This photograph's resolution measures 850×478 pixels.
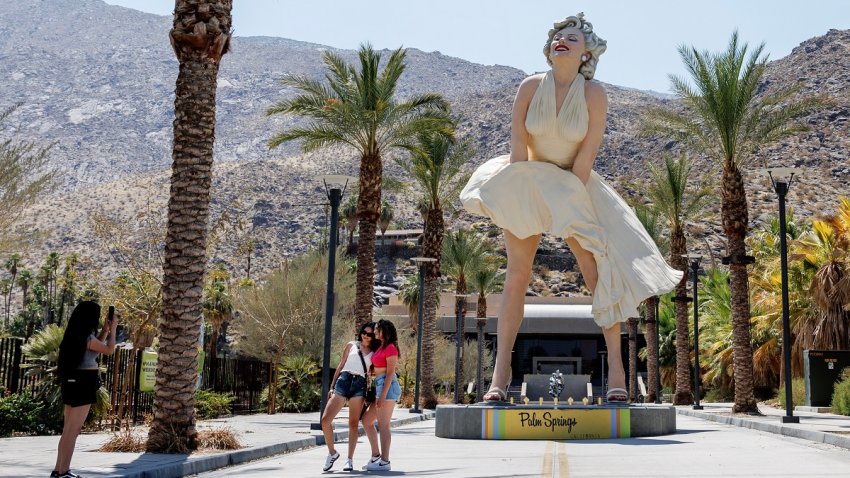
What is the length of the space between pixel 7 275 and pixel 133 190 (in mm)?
20914

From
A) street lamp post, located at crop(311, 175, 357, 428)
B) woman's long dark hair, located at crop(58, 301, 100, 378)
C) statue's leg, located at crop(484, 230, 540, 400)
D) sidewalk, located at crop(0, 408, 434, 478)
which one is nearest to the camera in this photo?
woman's long dark hair, located at crop(58, 301, 100, 378)

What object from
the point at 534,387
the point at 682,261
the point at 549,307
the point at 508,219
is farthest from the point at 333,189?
the point at 549,307

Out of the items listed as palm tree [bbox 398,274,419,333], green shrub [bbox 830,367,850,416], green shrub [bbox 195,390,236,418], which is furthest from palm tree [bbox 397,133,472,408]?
palm tree [bbox 398,274,419,333]

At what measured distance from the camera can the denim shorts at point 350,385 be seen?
10.4 meters

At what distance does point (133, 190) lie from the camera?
4205 inches

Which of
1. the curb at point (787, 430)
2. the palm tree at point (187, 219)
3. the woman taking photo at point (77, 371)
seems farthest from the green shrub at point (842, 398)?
the woman taking photo at point (77, 371)

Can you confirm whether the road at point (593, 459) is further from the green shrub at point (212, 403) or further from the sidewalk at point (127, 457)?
the green shrub at point (212, 403)

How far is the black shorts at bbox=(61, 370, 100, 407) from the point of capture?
8836 millimetres

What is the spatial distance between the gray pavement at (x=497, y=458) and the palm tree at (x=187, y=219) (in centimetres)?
68

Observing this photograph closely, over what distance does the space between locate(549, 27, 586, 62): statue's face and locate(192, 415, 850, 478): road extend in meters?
6.01

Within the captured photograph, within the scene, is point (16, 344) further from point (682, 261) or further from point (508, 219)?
point (682, 261)

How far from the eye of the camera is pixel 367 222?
2730 cm

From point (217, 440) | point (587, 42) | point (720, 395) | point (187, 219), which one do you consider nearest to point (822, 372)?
point (587, 42)

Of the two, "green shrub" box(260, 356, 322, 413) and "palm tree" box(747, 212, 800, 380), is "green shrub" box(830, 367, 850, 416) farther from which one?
"green shrub" box(260, 356, 322, 413)
